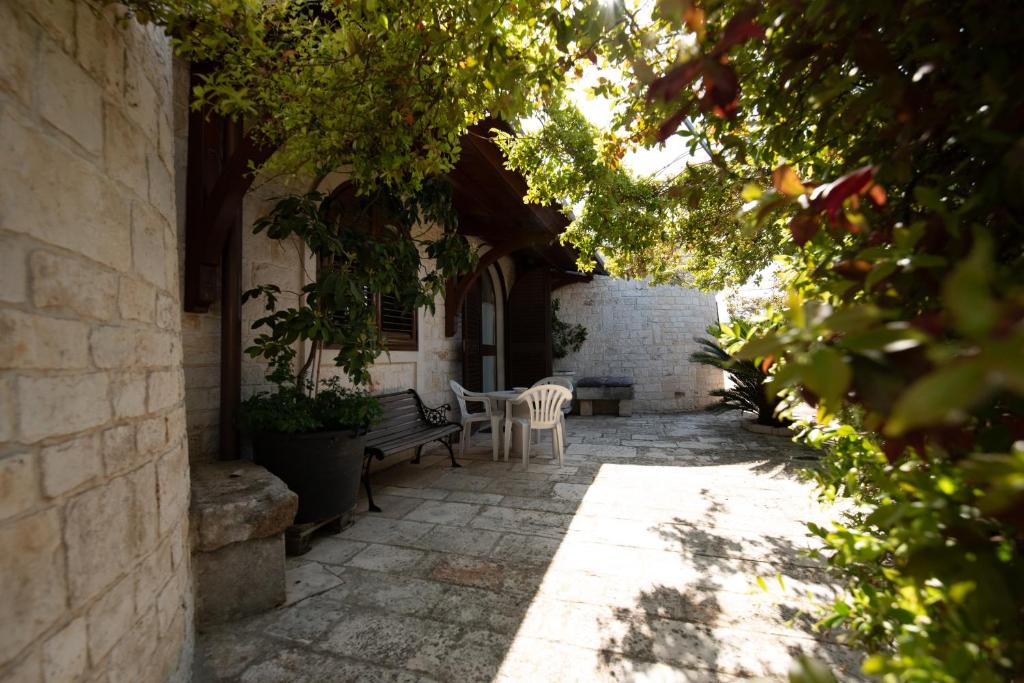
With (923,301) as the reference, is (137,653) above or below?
below

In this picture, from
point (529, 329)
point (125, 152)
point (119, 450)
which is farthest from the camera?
point (529, 329)

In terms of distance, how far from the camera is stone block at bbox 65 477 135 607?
1.02m

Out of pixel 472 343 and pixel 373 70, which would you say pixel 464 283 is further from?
pixel 373 70

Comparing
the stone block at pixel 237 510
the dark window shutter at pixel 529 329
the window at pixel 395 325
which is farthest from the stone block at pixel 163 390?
the dark window shutter at pixel 529 329

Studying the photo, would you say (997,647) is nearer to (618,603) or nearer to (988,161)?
(988,161)

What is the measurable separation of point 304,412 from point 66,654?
159 cm

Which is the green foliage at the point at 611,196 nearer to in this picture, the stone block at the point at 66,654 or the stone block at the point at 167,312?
the stone block at the point at 167,312

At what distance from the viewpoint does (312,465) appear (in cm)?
246

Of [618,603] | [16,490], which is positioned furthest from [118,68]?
[618,603]

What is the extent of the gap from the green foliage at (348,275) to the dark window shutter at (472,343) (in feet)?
9.87

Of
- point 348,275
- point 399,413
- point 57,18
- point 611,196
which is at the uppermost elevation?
point 611,196

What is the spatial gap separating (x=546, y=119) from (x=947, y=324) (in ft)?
10.1

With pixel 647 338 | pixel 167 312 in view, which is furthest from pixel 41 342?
pixel 647 338

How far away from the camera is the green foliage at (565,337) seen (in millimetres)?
9273
